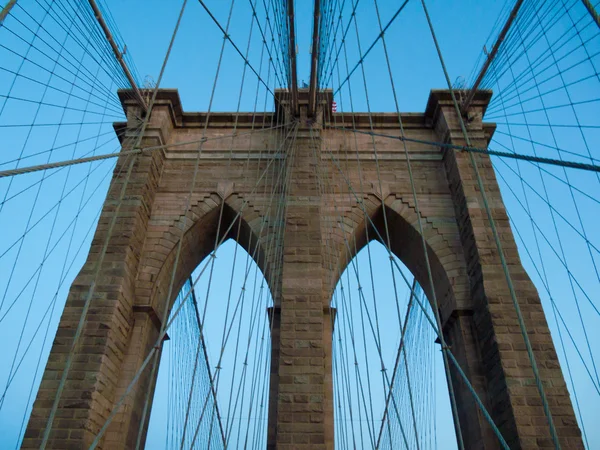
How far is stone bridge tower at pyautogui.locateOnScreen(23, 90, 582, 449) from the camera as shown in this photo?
6219 millimetres

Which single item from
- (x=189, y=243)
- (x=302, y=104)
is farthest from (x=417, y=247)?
(x=189, y=243)

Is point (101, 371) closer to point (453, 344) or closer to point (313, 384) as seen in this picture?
point (313, 384)

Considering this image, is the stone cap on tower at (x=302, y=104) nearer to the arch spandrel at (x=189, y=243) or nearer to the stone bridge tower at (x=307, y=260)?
the stone bridge tower at (x=307, y=260)

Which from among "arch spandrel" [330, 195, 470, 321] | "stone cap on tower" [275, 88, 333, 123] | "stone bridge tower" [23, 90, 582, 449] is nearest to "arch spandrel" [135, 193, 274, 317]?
"stone bridge tower" [23, 90, 582, 449]

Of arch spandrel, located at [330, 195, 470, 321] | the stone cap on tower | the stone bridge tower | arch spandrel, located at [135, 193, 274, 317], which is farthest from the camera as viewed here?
the stone cap on tower

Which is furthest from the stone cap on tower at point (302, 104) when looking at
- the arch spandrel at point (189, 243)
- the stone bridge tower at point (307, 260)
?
the arch spandrel at point (189, 243)

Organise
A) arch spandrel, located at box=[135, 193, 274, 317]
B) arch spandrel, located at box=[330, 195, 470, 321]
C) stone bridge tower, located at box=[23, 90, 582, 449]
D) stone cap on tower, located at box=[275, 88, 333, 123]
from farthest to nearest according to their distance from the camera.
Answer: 1. stone cap on tower, located at box=[275, 88, 333, 123]
2. arch spandrel, located at box=[135, 193, 274, 317]
3. arch spandrel, located at box=[330, 195, 470, 321]
4. stone bridge tower, located at box=[23, 90, 582, 449]

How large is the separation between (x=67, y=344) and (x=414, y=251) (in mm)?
5944

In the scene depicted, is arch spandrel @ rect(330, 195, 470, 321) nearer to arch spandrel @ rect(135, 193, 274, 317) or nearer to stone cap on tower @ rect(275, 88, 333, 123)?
arch spandrel @ rect(135, 193, 274, 317)

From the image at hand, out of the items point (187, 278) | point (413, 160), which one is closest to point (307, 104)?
point (413, 160)

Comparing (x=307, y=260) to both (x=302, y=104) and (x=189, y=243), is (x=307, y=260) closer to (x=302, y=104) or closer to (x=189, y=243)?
(x=189, y=243)

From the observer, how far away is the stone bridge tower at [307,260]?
20.4 feet

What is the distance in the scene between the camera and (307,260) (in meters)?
7.48

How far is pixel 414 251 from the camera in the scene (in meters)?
8.96
